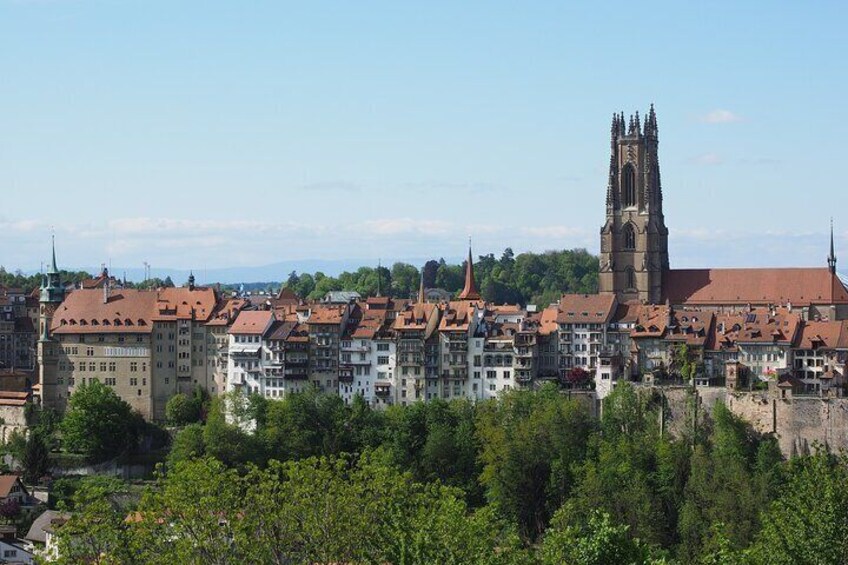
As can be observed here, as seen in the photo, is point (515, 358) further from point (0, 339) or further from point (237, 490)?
point (237, 490)

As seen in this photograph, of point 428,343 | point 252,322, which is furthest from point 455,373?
point 252,322

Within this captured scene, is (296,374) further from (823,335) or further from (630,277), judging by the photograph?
(823,335)

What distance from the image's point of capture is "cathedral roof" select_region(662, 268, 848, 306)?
120 metres

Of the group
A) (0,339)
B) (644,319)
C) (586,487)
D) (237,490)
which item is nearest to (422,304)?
(644,319)

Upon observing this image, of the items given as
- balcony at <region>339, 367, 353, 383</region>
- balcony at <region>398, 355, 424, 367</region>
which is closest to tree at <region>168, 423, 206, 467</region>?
balcony at <region>339, 367, 353, 383</region>

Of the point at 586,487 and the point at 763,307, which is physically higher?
the point at 763,307

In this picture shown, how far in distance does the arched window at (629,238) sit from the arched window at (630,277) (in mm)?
1622

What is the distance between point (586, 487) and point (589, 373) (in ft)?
48.3

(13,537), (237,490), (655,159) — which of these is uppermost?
(655,159)

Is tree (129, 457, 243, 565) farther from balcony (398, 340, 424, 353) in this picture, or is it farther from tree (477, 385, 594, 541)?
balcony (398, 340, 424, 353)

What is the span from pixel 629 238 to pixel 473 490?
34.3m

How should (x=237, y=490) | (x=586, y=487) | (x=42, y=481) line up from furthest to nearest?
(x=42, y=481)
(x=586, y=487)
(x=237, y=490)

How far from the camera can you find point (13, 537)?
8631 cm

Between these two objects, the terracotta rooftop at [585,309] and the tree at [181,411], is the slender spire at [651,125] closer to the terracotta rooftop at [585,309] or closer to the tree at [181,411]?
the terracotta rooftop at [585,309]
